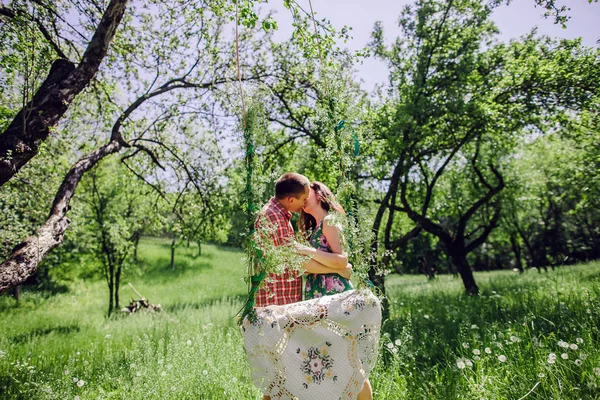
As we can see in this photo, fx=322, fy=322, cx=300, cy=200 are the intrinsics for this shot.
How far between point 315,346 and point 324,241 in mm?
923

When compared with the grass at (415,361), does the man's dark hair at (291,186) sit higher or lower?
higher

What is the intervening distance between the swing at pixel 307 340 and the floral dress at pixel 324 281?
23.0 inches

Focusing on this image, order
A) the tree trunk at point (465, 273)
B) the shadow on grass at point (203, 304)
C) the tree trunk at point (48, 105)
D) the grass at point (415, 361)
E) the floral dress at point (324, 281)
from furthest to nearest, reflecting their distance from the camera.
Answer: the shadow on grass at point (203, 304), the tree trunk at point (465, 273), the tree trunk at point (48, 105), the grass at point (415, 361), the floral dress at point (324, 281)

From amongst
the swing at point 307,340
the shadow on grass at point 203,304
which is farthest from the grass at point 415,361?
the shadow on grass at point 203,304

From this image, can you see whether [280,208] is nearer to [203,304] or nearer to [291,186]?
[291,186]

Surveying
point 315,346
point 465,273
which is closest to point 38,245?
point 315,346

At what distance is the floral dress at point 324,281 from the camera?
289 centimetres

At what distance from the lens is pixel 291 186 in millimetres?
2561

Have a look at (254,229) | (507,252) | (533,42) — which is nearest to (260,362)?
(254,229)

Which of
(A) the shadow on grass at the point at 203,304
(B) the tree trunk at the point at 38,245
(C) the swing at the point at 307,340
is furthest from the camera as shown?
(A) the shadow on grass at the point at 203,304

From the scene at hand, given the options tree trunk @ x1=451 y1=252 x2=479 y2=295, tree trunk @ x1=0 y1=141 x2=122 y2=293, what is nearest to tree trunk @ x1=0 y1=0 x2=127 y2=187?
tree trunk @ x1=0 y1=141 x2=122 y2=293

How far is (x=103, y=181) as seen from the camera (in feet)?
53.6

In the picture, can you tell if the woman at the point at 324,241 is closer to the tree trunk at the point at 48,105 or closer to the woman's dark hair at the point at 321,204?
the woman's dark hair at the point at 321,204

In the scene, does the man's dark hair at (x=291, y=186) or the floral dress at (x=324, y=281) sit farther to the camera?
the floral dress at (x=324, y=281)
